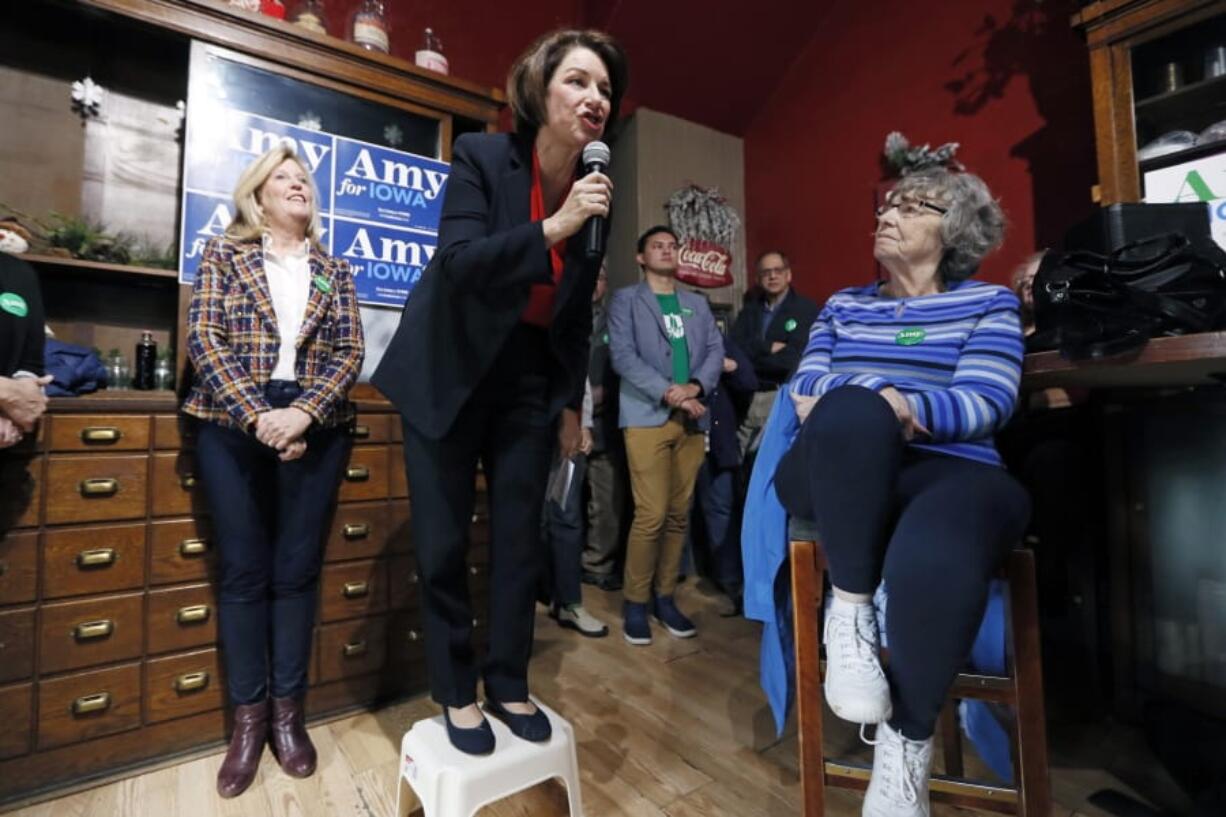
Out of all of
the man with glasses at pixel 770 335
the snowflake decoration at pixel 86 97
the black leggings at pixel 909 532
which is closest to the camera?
the black leggings at pixel 909 532

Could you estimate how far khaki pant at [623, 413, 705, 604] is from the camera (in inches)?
81.2

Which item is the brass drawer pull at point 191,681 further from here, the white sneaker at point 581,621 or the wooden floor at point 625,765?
the white sneaker at point 581,621

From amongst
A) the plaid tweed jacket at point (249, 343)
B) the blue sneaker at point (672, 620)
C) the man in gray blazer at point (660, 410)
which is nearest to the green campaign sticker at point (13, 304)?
the plaid tweed jacket at point (249, 343)

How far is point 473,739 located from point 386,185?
1.79 metres

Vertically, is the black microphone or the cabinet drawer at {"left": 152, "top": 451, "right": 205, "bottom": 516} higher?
the black microphone

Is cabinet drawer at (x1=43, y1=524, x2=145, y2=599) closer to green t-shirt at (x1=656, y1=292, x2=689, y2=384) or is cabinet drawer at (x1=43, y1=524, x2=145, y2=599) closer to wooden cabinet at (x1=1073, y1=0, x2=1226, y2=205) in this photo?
green t-shirt at (x1=656, y1=292, x2=689, y2=384)

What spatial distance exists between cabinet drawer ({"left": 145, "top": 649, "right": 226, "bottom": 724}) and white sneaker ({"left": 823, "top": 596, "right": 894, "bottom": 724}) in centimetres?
141

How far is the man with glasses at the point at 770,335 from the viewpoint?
2699 mm

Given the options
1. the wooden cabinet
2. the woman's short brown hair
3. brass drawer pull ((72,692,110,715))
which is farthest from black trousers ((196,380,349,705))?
the wooden cabinet

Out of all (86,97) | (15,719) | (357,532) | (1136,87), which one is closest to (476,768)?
(357,532)

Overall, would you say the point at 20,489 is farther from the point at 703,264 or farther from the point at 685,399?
the point at 703,264

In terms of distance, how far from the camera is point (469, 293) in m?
0.85

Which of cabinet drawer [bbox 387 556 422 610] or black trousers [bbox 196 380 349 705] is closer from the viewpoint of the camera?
black trousers [bbox 196 380 349 705]

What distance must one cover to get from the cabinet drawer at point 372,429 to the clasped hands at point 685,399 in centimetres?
94
